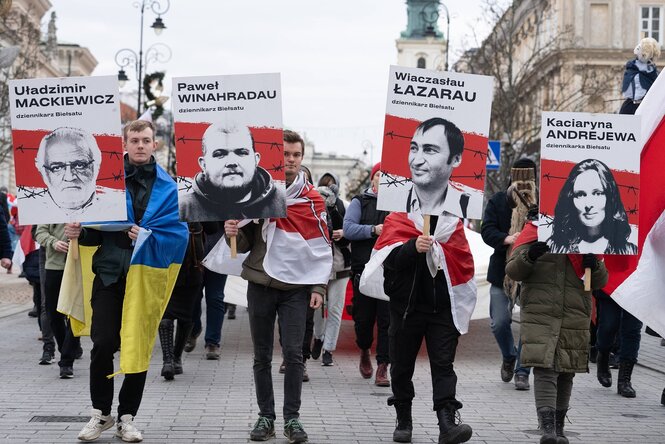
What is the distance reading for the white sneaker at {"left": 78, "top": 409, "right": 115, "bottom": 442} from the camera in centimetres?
737

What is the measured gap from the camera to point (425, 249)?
282 inches

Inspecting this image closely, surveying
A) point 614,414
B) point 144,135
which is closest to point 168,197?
point 144,135

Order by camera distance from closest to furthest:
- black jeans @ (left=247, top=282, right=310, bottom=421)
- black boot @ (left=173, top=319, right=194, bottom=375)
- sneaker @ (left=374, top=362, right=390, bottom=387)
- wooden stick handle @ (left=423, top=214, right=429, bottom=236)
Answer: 1. wooden stick handle @ (left=423, top=214, right=429, bottom=236)
2. black jeans @ (left=247, top=282, right=310, bottom=421)
3. sneaker @ (left=374, top=362, right=390, bottom=387)
4. black boot @ (left=173, top=319, right=194, bottom=375)

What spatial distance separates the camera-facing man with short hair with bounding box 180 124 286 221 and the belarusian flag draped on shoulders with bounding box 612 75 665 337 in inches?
99.9

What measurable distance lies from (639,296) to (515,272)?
3.95 ft

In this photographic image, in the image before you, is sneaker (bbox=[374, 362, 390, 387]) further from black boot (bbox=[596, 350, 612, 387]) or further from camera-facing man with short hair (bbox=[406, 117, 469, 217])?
camera-facing man with short hair (bbox=[406, 117, 469, 217])

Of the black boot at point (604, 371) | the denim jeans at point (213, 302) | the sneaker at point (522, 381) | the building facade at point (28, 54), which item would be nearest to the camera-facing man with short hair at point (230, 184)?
the sneaker at point (522, 381)

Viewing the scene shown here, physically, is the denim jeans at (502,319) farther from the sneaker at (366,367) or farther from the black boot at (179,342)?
the black boot at (179,342)

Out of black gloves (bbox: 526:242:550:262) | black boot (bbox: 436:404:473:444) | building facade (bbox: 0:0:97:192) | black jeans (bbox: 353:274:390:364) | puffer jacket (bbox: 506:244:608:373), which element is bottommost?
black boot (bbox: 436:404:473:444)

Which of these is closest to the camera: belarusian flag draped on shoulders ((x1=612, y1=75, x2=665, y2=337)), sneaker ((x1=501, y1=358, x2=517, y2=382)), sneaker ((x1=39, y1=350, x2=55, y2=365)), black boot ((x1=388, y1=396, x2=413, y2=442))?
black boot ((x1=388, y1=396, x2=413, y2=442))

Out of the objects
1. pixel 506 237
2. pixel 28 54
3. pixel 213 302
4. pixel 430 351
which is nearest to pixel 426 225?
pixel 430 351

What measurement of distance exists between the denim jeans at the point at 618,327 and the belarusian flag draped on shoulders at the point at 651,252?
2.02 meters

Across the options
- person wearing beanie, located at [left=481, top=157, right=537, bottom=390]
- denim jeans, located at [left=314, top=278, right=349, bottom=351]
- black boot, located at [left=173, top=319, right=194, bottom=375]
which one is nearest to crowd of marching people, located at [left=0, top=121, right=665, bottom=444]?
person wearing beanie, located at [left=481, top=157, right=537, bottom=390]

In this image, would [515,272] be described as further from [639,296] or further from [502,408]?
[502,408]
